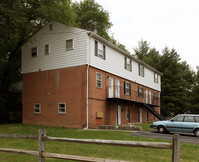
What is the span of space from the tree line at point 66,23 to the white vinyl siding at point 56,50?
59.9 inches

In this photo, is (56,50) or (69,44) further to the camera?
(56,50)

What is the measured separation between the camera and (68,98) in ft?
70.9

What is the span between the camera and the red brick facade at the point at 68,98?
21.0 meters

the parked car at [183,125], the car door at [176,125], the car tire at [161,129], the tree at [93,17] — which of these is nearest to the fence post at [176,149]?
the parked car at [183,125]

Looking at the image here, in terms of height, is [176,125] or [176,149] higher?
[176,149]

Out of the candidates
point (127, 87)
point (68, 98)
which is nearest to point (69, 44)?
point (68, 98)

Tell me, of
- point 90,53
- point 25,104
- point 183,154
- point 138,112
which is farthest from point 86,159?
point 138,112

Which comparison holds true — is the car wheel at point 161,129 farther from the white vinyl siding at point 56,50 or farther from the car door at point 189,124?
the white vinyl siding at point 56,50

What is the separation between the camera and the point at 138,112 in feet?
99.3

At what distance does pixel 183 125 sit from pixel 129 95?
36.6 feet

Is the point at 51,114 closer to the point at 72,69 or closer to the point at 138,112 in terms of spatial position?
the point at 72,69

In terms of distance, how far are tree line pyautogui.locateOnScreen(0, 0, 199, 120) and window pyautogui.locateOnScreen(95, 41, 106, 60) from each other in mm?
4308

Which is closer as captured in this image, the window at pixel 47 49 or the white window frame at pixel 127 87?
the window at pixel 47 49

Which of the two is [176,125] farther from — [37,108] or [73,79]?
[37,108]
